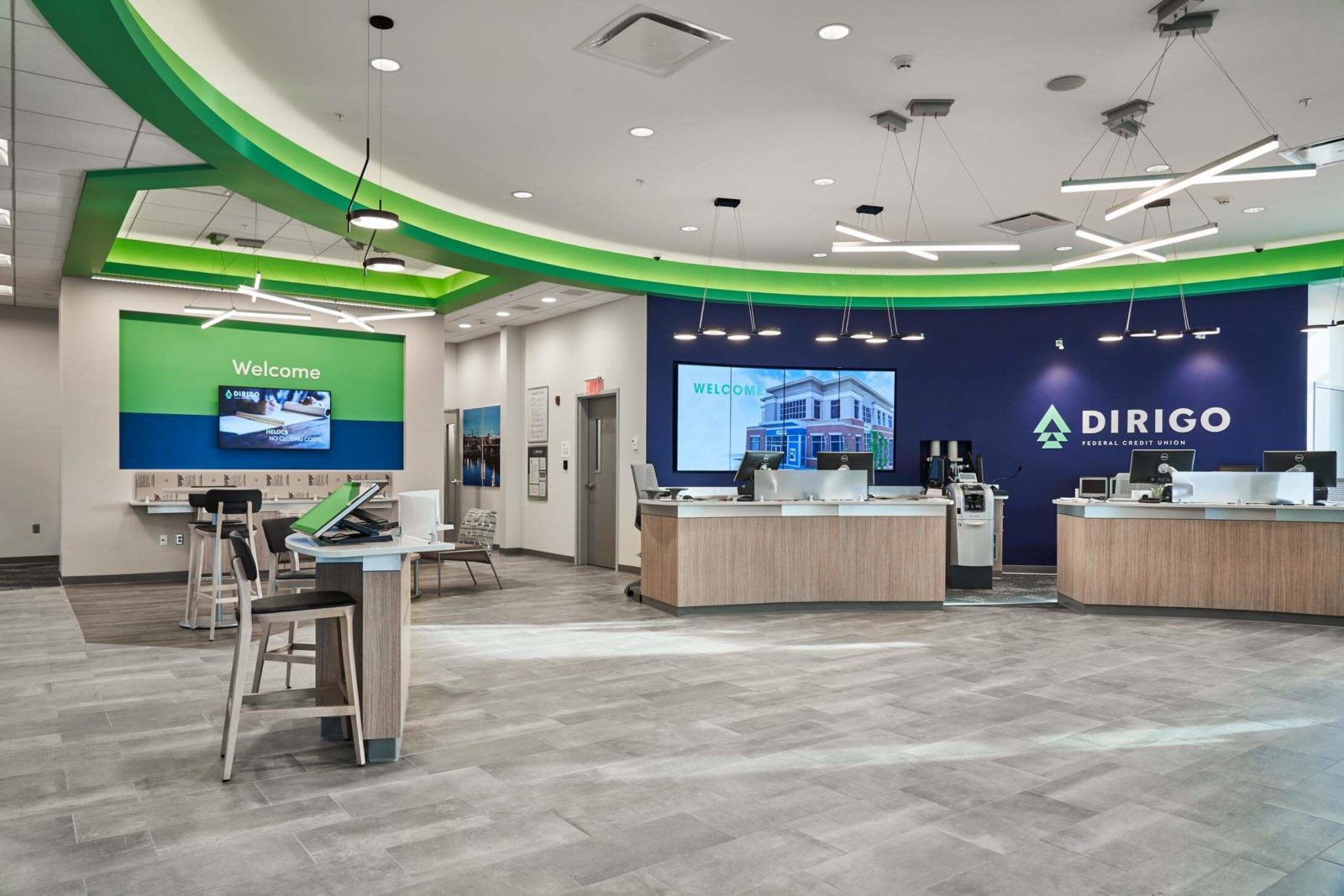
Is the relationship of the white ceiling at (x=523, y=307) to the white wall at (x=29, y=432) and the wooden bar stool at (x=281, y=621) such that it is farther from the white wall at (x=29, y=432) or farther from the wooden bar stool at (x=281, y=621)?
the wooden bar stool at (x=281, y=621)

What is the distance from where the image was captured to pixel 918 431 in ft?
39.7

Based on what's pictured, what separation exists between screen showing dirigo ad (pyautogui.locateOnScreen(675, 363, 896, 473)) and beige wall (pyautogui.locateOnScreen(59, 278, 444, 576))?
6.05 metres

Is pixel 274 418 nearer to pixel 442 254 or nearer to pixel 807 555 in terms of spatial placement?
pixel 442 254

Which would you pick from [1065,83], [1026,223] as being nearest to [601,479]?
[1026,223]

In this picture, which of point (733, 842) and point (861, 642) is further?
point (861, 642)

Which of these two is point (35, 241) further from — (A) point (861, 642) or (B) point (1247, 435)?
(B) point (1247, 435)

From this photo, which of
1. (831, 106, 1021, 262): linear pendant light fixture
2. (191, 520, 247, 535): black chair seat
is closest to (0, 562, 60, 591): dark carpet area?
(191, 520, 247, 535): black chair seat

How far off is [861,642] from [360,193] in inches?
222

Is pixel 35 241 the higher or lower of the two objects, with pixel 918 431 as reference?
higher

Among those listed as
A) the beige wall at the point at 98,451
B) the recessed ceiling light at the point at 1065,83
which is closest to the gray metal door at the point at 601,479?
the beige wall at the point at 98,451

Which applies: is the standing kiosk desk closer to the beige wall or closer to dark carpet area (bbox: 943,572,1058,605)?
dark carpet area (bbox: 943,572,1058,605)

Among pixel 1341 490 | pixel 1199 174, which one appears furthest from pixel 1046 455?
pixel 1199 174

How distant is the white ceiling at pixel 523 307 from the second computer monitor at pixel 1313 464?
7102mm

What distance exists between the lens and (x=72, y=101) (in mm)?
5125
